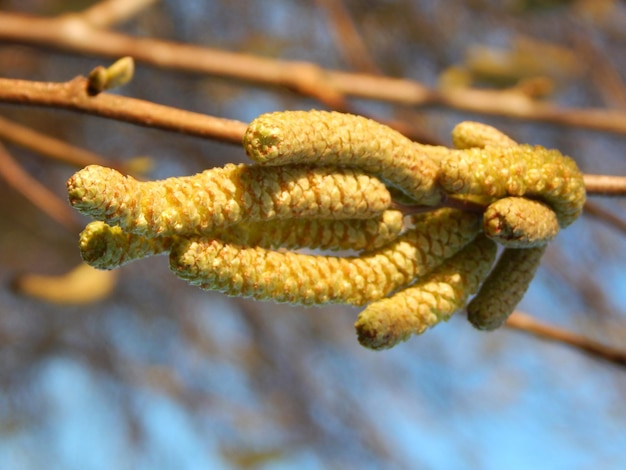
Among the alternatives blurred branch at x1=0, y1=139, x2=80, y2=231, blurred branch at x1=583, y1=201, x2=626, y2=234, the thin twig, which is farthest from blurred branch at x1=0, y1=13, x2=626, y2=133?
blurred branch at x1=583, y1=201, x2=626, y2=234

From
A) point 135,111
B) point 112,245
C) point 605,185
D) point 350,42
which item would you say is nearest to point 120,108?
point 135,111

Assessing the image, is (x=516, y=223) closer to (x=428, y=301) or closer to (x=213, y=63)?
(x=428, y=301)

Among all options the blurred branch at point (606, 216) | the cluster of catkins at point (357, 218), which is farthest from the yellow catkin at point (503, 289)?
the blurred branch at point (606, 216)

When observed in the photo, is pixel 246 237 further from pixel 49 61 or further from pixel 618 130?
pixel 49 61

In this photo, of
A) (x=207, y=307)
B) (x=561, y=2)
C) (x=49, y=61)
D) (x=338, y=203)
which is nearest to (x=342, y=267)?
(x=338, y=203)

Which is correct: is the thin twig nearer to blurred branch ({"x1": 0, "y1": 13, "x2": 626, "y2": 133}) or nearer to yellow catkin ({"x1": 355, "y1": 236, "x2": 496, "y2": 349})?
blurred branch ({"x1": 0, "y1": 13, "x2": 626, "y2": 133})
